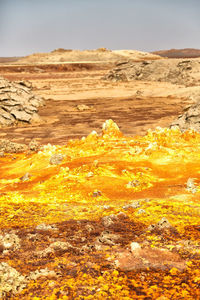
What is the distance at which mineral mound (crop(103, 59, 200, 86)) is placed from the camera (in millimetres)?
43969

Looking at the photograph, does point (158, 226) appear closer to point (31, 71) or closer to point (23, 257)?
point (23, 257)

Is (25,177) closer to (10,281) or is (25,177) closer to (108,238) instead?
(108,238)

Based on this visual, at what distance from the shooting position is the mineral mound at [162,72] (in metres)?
44.0

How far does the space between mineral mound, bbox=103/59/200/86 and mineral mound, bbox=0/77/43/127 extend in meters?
22.9

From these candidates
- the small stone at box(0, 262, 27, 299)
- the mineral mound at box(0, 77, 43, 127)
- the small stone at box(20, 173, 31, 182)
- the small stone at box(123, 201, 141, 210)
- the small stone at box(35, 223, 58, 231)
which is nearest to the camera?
the small stone at box(0, 262, 27, 299)

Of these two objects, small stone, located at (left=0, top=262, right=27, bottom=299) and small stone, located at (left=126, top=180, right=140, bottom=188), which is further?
small stone, located at (left=126, top=180, right=140, bottom=188)

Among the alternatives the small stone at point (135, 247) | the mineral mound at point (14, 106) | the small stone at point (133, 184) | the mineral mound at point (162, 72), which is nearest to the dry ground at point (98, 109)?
the mineral mound at point (14, 106)

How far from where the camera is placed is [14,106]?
2533cm

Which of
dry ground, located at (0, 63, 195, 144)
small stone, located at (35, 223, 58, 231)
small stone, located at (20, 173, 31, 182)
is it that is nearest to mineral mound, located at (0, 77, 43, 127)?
dry ground, located at (0, 63, 195, 144)

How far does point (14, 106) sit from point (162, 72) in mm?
28579

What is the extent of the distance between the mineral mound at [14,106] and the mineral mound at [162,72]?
2294 cm

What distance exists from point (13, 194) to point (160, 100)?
26.7m

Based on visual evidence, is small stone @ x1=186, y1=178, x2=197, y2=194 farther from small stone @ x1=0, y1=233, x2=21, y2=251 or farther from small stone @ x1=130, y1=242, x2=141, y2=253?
small stone @ x1=0, y1=233, x2=21, y2=251

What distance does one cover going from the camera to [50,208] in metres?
7.11
